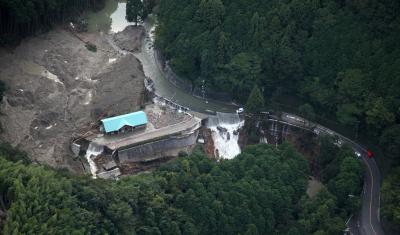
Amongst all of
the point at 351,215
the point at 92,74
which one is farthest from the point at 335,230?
the point at 92,74

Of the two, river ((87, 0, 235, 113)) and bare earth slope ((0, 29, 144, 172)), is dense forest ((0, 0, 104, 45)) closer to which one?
bare earth slope ((0, 29, 144, 172))

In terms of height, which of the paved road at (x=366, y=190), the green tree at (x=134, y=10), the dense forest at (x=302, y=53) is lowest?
the paved road at (x=366, y=190)

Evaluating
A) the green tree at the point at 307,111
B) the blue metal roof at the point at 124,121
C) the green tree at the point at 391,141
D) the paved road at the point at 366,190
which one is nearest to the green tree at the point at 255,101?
the paved road at the point at 366,190

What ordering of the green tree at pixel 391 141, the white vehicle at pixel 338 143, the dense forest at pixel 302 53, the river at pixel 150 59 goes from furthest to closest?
the river at pixel 150 59 → the white vehicle at pixel 338 143 → the dense forest at pixel 302 53 → the green tree at pixel 391 141

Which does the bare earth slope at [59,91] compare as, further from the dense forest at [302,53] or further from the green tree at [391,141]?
the green tree at [391,141]

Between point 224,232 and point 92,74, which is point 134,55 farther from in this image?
point 224,232

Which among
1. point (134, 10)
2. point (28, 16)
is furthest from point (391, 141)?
point (28, 16)
